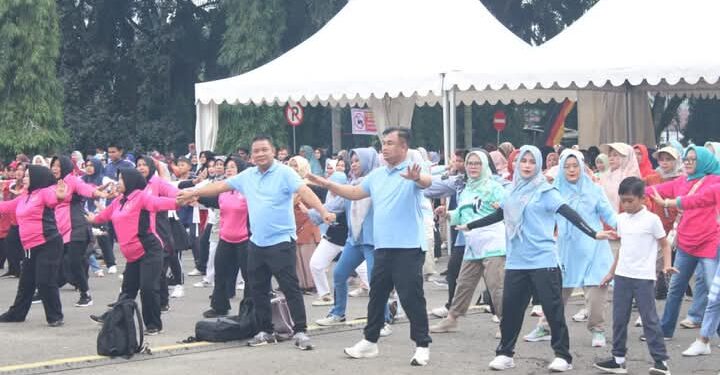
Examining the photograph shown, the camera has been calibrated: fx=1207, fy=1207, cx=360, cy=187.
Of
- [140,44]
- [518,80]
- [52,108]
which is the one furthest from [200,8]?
[518,80]

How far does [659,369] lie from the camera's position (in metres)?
8.72

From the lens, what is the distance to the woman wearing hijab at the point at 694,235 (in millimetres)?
10227

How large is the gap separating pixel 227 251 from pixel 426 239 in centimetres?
231

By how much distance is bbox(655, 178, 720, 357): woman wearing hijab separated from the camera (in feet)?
31.2

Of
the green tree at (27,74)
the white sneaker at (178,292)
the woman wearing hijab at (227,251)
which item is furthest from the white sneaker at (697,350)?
the green tree at (27,74)

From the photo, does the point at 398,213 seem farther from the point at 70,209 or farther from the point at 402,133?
the point at 70,209

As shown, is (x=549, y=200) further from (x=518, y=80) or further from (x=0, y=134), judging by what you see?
(x=0, y=134)

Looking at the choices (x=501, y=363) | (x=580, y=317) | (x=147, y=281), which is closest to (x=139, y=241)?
(x=147, y=281)

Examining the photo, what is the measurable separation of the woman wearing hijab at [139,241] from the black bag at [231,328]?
651 millimetres

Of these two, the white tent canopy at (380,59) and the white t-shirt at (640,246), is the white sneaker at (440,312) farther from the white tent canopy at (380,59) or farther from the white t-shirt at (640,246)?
the white tent canopy at (380,59)

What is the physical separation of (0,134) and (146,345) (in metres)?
19.5

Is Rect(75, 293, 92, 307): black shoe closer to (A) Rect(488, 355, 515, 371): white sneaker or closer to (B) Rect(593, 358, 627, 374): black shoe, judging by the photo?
(A) Rect(488, 355, 515, 371): white sneaker

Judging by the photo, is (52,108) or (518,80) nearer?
(518,80)

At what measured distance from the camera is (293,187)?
392 inches
